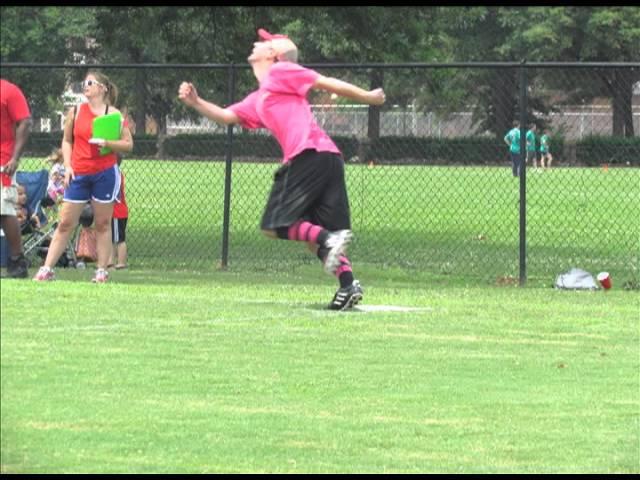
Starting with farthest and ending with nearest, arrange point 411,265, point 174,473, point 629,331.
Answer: point 411,265 → point 629,331 → point 174,473

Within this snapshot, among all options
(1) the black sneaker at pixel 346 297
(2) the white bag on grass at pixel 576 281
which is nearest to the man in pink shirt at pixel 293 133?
(1) the black sneaker at pixel 346 297

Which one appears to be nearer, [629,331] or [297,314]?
[297,314]

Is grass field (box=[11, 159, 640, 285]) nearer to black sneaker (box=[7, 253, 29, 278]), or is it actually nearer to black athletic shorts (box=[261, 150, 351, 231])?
black athletic shorts (box=[261, 150, 351, 231])

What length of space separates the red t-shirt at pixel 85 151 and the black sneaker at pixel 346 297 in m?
2.25

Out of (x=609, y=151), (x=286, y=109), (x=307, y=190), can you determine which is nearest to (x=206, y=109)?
(x=286, y=109)

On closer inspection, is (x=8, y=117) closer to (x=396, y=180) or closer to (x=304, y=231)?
(x=304, y=231)

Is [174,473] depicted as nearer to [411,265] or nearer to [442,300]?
[442,300]

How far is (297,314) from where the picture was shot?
984cm

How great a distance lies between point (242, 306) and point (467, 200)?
17339 mm

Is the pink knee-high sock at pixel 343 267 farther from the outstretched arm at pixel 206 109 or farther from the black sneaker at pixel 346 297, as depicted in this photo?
the outstretched arm at pixel 206 109

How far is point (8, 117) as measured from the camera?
Answer: 4254 mm

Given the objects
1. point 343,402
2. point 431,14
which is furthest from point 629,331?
point 431,14

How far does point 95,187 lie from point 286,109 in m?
4.71
